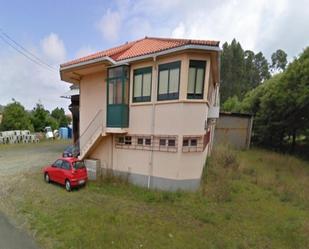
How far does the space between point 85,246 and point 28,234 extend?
1.95m

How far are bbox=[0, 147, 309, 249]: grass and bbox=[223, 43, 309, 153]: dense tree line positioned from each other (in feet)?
34.6

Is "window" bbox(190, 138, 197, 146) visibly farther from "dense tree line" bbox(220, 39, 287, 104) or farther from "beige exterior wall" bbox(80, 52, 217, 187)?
"dense tree line" bbox(220, 39, 287, 104)

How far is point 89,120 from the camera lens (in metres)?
13.1

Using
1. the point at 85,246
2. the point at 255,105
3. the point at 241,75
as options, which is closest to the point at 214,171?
the point at 85,246

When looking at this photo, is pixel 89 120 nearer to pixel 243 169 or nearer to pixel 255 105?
pixel 243 169

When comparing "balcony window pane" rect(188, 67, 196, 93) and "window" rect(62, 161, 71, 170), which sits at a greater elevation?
"balcony window pane" rect(188, 67, 196, 93)

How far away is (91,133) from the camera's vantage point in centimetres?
1294

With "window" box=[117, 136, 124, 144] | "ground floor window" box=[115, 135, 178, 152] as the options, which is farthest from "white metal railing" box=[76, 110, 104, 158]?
"ground floor window" box=[115, 135, 178, 152]

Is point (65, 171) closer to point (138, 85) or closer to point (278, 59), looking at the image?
point (138, 85)

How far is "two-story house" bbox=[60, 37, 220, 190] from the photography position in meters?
9.53

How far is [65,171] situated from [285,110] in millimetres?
20692

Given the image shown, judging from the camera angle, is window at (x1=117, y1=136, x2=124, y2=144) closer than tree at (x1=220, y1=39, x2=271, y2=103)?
Yes

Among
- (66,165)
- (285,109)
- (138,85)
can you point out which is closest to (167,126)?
(138,85)

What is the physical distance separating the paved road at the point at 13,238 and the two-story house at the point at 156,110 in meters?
5.47
